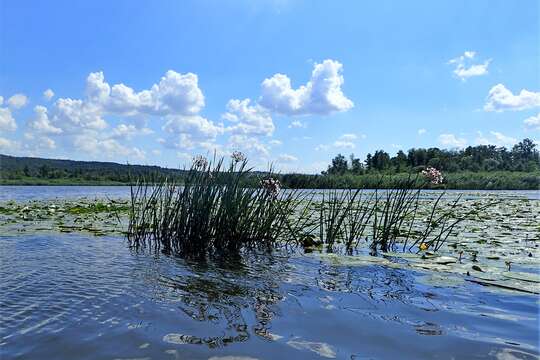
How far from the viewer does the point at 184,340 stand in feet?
12.5

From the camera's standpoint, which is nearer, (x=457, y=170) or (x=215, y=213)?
(x=215, y=213)

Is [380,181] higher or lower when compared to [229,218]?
higher

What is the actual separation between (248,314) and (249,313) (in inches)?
1.6

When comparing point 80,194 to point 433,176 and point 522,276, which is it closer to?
point 433,176

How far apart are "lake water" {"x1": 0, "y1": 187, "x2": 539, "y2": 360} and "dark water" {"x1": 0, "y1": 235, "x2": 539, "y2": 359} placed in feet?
0.04

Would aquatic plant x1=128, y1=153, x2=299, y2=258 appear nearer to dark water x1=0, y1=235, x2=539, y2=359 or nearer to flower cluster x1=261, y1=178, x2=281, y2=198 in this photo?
flower cluster x1=261, y1=178, x2=281, y2=198

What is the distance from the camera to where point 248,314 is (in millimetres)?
4641

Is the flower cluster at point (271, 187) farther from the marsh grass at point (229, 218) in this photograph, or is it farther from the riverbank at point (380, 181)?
the riverbank at point (380, 181)

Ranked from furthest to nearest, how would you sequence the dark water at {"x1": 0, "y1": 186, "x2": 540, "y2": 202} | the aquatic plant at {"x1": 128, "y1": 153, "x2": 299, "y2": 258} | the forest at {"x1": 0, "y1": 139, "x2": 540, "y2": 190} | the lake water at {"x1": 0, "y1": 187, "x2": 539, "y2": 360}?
1. the forest at {"x1": 0, "y1": 139, "x2": 540, "y2": 190}
2. the dark water at {"x1": 0, "y1": 186, "x2": 540, "y2": 202}
3. the aquatic plant at {"x1": 128, "y1": 153, "x2": 299, "y2": 258}
4. the lake water at {"x1": 0, "y1": 187, "x2": 539, "y2": 360}

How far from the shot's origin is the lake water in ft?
12.1

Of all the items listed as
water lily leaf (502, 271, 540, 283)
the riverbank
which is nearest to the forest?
the riverbank

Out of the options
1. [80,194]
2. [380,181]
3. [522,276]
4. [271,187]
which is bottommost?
[80,194]

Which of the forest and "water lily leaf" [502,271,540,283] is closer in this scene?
"water lily leaf" [502,271,540,283]

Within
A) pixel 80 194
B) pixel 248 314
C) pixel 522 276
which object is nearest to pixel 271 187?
pixel 522 276
